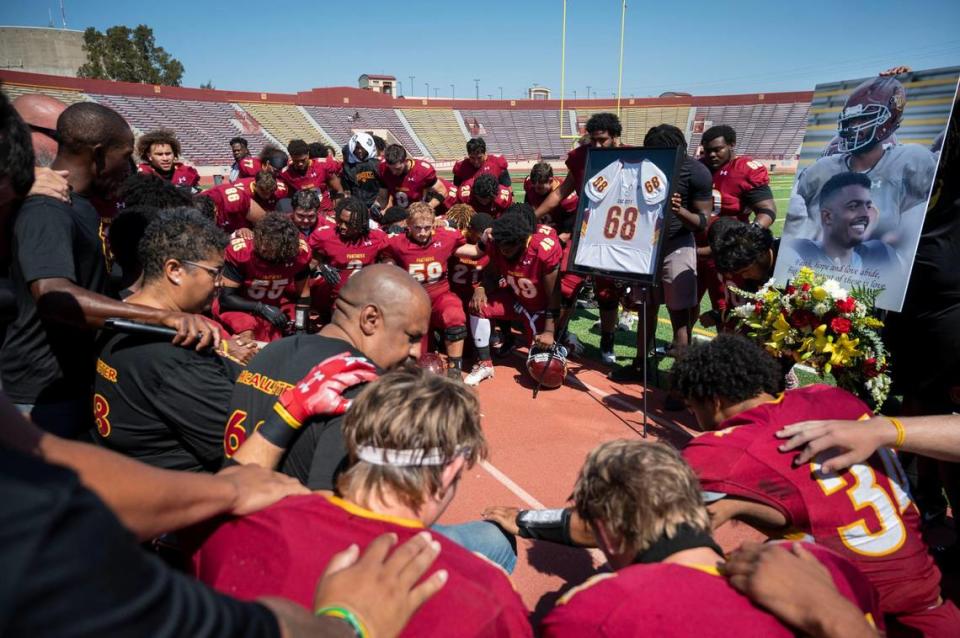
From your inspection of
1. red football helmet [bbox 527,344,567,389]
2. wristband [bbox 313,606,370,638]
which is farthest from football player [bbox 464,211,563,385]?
wristband [bbox 313,606,370,638]

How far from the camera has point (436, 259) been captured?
263 inches

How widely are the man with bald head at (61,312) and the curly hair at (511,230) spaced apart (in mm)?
3680

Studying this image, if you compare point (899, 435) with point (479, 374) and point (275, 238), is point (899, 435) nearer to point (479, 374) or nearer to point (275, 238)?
point (479, 374)

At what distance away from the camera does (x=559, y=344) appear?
6.54 m

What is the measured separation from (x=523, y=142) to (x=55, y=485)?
56445mm

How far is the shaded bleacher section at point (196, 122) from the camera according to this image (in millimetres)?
36531

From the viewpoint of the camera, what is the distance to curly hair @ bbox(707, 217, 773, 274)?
4465 millimetres

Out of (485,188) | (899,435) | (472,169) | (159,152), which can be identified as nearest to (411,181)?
(472,169)

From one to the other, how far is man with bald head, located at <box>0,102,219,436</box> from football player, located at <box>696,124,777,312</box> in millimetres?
5969

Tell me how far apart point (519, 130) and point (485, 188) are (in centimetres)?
4965

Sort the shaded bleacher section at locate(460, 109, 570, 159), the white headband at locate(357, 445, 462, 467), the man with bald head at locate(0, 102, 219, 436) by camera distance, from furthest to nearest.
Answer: the shaded bleacher section at locate(460, 109, 570, 159) → the man with bald head at locate(0, 102, 219, 436) → the white headband at locate(357, 445, 462, 467)

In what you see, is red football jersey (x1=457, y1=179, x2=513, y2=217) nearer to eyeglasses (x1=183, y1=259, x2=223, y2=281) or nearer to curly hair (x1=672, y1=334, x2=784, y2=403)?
eyeglasses (x1=183, y1=259, x2=223, y2=281)

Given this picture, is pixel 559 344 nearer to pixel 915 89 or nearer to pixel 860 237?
pixel 860 237

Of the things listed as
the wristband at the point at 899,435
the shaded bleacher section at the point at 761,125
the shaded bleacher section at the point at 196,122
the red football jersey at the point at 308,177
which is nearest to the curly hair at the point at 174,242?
the wristband at the point at 899,435
